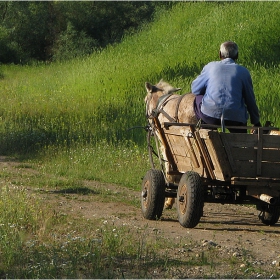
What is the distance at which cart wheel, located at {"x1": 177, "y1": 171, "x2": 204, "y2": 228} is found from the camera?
8.11 m

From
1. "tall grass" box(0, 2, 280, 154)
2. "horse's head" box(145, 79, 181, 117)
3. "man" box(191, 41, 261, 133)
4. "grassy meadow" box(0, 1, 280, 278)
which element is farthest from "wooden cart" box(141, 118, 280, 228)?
"tall grass" box(0, 2, 280, 154)

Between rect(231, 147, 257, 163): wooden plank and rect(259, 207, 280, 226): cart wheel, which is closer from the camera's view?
rect(231, 147, 257, 163): wooden plank

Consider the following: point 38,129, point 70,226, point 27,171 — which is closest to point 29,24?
point 38,129

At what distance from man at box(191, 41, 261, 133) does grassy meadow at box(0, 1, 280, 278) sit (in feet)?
6.65

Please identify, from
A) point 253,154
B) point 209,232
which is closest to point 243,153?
point 253,154

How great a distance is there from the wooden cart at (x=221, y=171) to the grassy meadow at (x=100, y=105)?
3.93ft

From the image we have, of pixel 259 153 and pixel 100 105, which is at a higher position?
pixel 259 153

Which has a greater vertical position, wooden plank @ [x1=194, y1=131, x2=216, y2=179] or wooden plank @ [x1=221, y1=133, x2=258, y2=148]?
wooden plank @ [x1=221, y1=133, x2=258, y2=148]

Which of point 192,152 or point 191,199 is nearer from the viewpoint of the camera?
point 191,199

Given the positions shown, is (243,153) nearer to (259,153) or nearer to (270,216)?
(259,153)

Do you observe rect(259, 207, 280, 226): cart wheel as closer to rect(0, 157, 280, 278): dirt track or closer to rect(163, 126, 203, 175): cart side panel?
rect(0, 157, 280, 278): dirt track

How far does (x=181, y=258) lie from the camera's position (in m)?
6.98

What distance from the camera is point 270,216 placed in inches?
357

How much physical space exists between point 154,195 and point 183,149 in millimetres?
621
